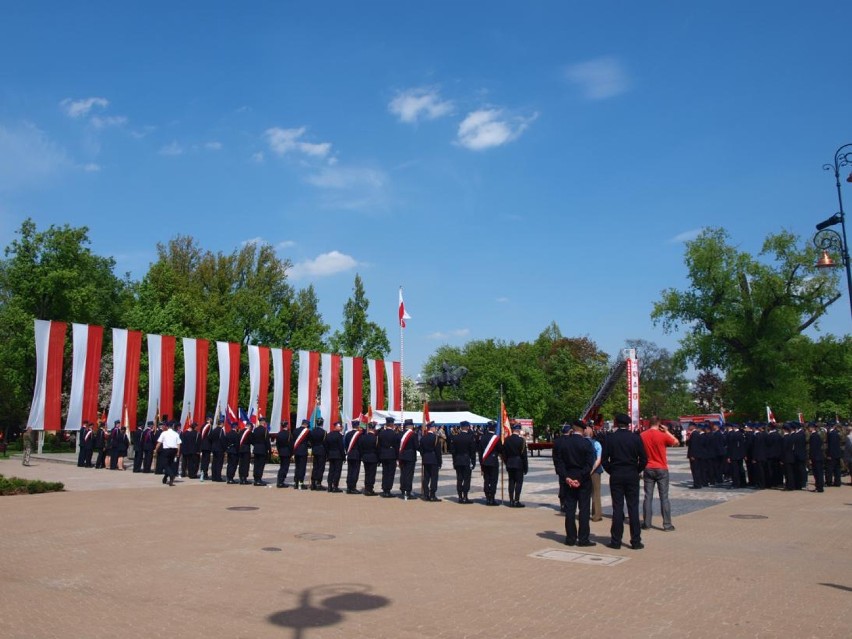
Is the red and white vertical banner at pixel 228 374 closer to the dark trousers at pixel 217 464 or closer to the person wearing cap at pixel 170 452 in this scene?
the dark trousers at pixel 217 464

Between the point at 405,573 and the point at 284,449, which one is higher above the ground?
the point at 284,449

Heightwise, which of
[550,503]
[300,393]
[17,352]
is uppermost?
[17,352]

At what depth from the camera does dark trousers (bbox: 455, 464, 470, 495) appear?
54.1ft

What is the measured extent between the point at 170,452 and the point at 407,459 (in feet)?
23.6

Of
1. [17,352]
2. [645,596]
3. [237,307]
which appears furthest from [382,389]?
[645,596]

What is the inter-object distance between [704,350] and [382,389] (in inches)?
932

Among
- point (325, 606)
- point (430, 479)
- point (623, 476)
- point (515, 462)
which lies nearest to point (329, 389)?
point (430, 479)

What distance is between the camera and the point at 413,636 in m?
6.07

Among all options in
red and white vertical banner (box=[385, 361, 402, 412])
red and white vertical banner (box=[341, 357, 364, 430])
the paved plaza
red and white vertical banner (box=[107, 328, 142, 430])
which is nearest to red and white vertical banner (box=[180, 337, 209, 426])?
red and white vertical banner (box=[107, 328, 142, 430])

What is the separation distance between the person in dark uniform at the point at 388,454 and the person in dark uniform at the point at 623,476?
7.96 metres

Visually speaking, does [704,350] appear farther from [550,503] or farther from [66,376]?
[66,376]

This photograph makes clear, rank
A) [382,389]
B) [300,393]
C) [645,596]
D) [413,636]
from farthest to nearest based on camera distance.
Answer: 1. [382,389]
2. [300,393]
3. [645,596]
4. [413,636]

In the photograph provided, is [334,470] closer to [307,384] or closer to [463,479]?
[463,479]

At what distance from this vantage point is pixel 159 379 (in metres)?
29.6
